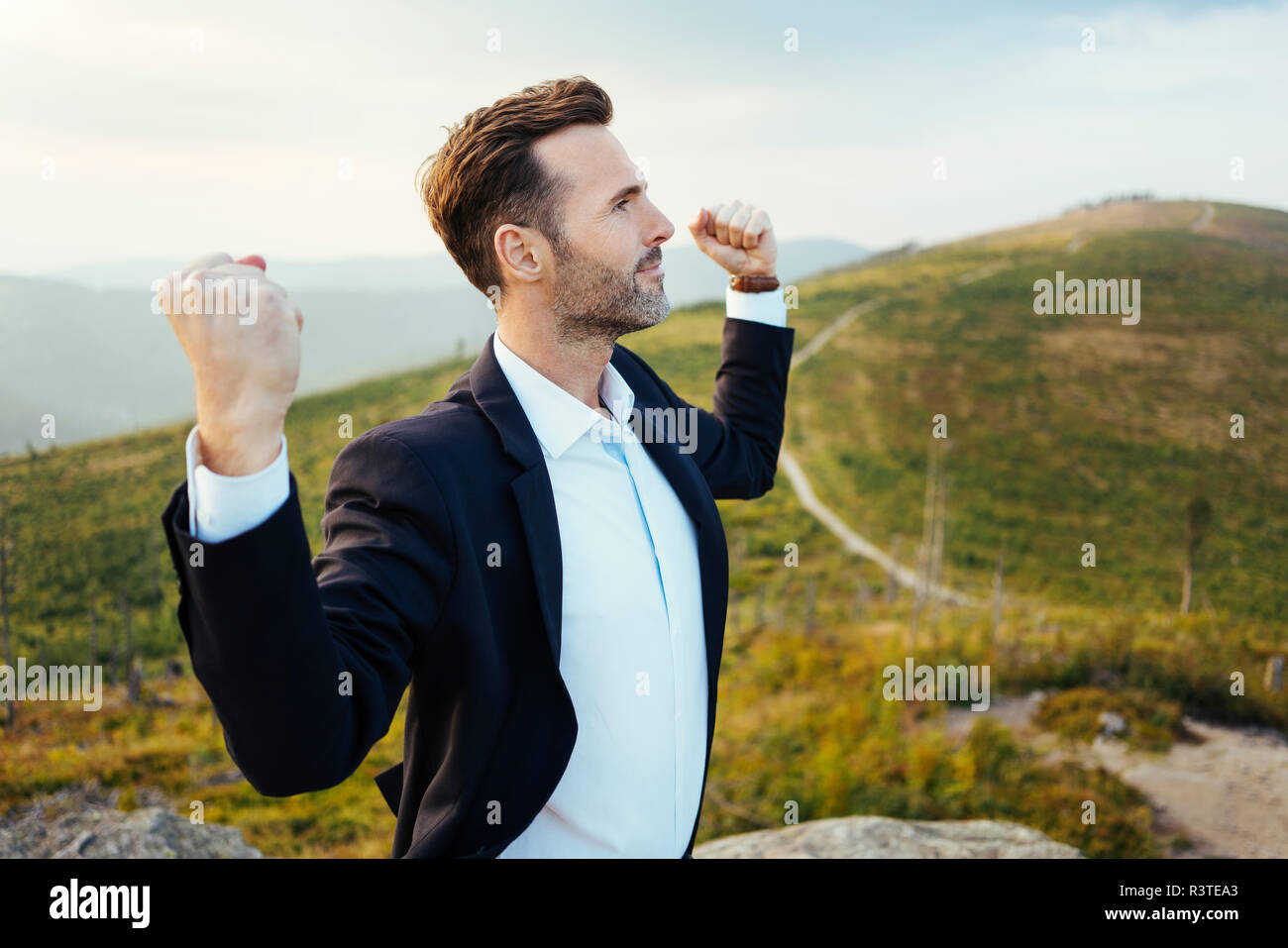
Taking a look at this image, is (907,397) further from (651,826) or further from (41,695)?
(651,826)

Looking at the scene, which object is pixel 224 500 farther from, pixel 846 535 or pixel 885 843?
pixel 846 535

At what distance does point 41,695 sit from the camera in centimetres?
1989

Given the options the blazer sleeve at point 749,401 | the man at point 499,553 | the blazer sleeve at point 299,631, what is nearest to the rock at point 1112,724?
the blazer sleeve at point 749,401

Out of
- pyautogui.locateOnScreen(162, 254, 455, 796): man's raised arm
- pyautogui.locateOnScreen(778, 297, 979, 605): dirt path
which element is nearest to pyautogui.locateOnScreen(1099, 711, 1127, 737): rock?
pyautogui.locateOnScreen(778, 297, 979, 605): dirt path

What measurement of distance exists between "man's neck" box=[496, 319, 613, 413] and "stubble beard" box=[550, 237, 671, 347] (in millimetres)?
26

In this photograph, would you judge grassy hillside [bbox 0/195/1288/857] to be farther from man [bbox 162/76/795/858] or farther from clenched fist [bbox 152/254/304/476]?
clenched fist [bbox 152/254/304/476]

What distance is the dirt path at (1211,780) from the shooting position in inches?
396

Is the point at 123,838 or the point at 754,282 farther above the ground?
the point at 754,282

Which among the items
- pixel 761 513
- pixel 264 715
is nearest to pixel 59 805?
pixel 264 715

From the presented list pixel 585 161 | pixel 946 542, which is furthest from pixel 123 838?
pixel 946 542

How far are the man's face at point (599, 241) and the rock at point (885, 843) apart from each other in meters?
3.93

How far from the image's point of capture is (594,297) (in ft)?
6.74

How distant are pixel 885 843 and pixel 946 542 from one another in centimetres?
2942

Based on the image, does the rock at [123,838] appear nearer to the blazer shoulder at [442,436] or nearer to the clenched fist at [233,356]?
the blazer shoulder at [442,436]
